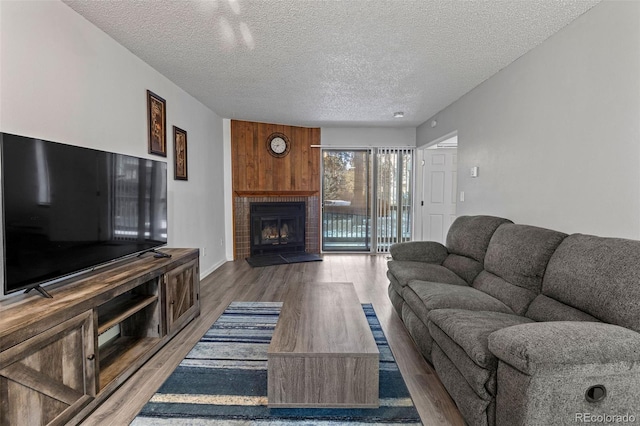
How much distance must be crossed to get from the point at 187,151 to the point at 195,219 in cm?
89

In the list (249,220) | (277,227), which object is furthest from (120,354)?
(277,227)

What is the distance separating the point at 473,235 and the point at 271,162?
3955 mm

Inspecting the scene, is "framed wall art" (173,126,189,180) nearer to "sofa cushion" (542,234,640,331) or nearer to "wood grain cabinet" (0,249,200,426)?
"wood grain cabinet" (0,249,200,426)

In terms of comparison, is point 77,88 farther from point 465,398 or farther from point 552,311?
point 552,311

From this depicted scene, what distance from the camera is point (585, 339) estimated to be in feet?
4.40

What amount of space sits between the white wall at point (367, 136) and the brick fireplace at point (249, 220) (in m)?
1.14

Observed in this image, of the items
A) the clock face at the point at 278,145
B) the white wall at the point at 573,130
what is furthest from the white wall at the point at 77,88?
the white wall at the point at 573,130

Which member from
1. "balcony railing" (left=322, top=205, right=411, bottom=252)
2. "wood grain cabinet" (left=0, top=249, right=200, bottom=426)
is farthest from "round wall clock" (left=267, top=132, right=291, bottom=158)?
"wood grain cabinet" (left=0, top=249, right=200, bottom=426)

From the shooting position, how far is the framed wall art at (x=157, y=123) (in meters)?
3.25

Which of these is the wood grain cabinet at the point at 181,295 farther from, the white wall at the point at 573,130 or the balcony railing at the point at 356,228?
the balcony railing at the point at 356,228

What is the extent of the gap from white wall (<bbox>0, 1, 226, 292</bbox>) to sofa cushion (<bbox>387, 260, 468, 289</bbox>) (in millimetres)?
2448

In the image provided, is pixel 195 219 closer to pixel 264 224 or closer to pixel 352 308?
pixel 264 224

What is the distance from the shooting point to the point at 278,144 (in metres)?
6.12

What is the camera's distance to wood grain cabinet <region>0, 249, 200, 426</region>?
141 cm
